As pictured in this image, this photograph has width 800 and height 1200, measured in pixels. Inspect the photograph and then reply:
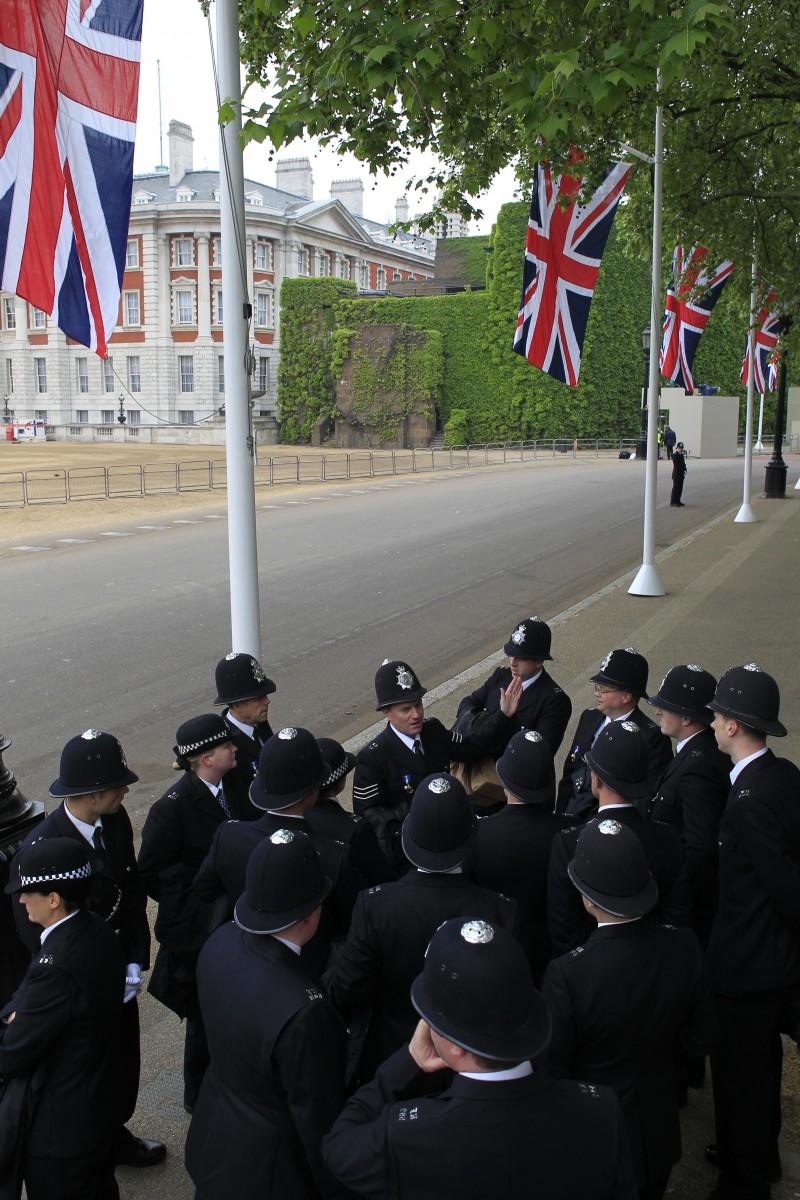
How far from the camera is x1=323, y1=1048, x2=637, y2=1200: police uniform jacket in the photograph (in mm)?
2170

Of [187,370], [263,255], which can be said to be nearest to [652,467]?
[187,370]

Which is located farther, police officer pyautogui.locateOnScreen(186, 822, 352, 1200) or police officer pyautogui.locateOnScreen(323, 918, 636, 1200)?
police officer pyautogui.locateOnScreen(186, 822, 352, 1200)

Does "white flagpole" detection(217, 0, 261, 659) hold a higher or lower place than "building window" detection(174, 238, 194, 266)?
lower

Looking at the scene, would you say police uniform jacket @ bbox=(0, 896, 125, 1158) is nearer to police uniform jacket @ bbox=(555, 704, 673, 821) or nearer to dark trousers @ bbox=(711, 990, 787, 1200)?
dark trousers @ bbox=(711, 990, 787, 1200)

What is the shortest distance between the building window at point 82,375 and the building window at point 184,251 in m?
9.76

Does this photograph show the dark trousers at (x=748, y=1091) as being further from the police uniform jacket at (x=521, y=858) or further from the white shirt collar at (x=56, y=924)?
the white shirt collar at (x=56, y=924)

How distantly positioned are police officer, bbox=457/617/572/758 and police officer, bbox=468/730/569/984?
160 cm

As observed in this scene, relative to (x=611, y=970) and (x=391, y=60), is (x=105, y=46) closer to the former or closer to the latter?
(x=391, y=60)

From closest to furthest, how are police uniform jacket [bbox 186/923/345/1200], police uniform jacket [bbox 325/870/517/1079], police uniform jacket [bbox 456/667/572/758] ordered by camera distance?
police uniform jacket [bbox 186/923/345/1200], police uniform jacket [bbox 325/870/517/1079], police uniform jacket [bbox 456/667/572/758]

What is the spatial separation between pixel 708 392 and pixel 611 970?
58.9 meters

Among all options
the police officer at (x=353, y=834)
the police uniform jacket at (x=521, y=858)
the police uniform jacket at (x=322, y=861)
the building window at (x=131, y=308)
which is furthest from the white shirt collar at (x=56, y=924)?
the building window at (x=131, y=308)

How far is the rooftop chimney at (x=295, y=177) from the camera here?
80625 millimetres

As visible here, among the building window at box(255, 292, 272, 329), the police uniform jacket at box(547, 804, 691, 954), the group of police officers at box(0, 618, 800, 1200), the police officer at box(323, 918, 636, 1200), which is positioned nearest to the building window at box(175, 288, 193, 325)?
the building window at box(255, 292, 272, 329)

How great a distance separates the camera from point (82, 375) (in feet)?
234
